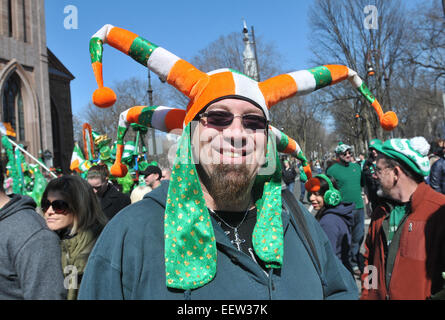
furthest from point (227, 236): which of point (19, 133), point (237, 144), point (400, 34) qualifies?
point (19, 133)

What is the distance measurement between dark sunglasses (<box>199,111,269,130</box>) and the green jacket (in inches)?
59.3

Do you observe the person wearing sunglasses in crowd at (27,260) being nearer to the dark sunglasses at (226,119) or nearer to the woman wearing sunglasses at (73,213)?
the woman wearing sunglasses at (73,213)

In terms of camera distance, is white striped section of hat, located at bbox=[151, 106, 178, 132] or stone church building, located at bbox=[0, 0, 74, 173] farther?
stone church building, located at bbox=[0, 0, 74, 173]

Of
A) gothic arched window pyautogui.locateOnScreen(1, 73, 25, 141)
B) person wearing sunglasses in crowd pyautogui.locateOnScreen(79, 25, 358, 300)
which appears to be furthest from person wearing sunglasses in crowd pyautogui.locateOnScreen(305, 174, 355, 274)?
gothic arched window pyautogui.locateOnScreen(1, 73, 25, 141)

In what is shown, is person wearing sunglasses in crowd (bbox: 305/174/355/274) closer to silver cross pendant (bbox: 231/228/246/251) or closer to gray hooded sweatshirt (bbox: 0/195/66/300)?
silver cross pendant (bbox: 231/228/246/251)

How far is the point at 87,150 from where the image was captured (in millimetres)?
8336

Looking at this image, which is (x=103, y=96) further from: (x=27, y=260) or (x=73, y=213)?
(x=73, y=213)

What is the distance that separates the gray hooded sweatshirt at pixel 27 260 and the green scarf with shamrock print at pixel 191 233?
3.65ft

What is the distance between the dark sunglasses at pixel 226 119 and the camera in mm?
1726

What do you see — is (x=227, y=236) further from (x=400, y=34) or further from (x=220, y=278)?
(x=400, y=34)

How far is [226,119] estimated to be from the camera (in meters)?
1.73

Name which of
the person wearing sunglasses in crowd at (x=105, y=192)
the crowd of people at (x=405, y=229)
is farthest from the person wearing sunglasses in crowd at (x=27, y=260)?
the person wearing sunglasses in crowd at (x=105, y=192)

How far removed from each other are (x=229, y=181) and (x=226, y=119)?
0.31 metres

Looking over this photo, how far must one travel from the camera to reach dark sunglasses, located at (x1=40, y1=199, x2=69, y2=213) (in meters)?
2.90
